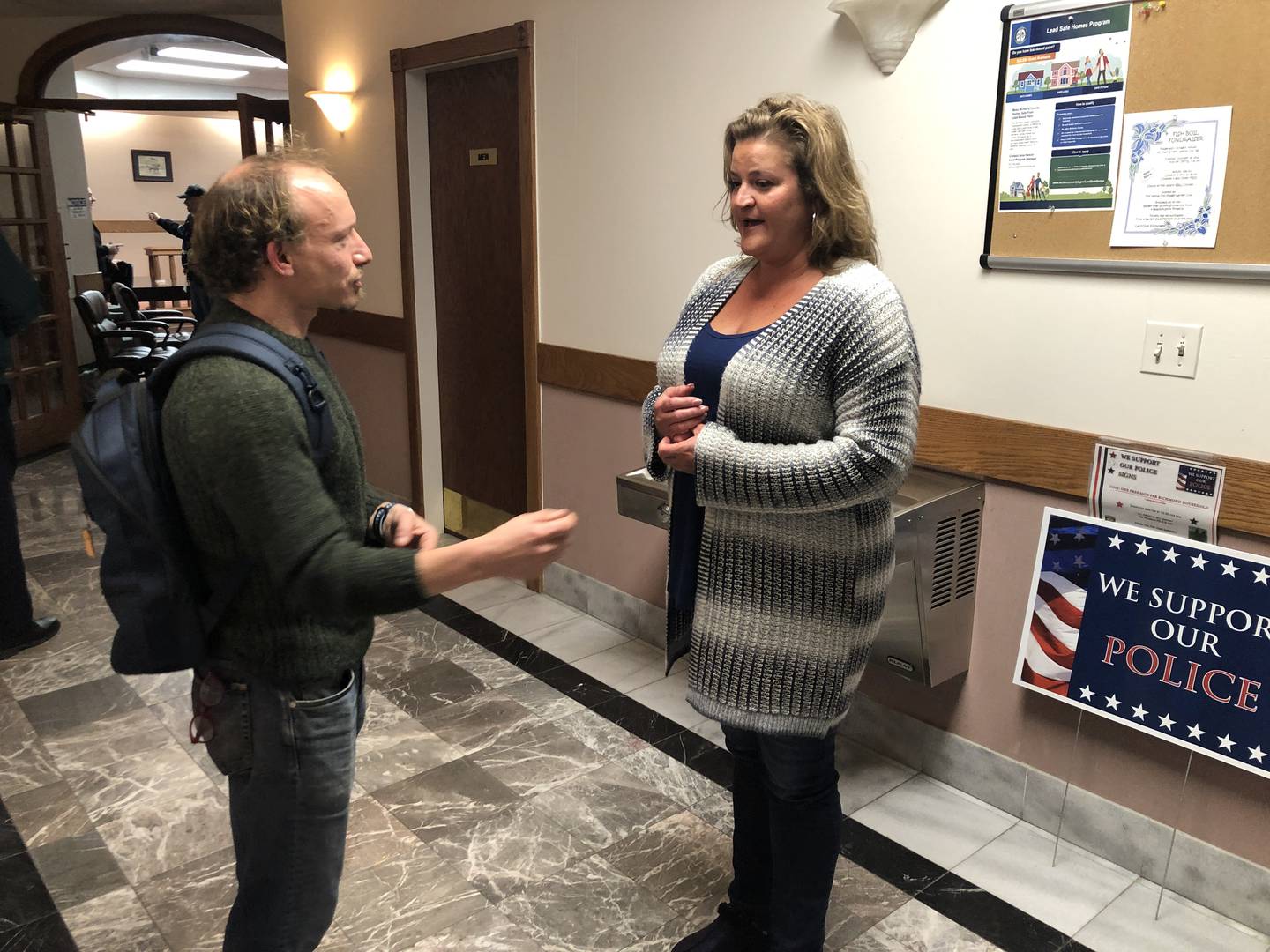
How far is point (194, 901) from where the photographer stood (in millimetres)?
2141

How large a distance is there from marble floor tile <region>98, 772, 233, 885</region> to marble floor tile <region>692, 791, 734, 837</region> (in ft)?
3.72

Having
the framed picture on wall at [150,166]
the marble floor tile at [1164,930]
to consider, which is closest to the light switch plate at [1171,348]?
the marble floor tile at [1164,930]

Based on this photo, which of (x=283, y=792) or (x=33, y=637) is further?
(x=33, y=637)

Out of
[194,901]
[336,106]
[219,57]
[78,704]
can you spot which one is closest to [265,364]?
[194,901]

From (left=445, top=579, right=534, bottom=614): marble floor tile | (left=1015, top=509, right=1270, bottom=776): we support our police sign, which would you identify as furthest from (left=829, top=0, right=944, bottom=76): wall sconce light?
(left=445, top=579, right=534, bottom=614): marble floor tile

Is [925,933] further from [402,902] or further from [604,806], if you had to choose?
[402,902]

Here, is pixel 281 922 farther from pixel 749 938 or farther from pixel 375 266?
pixel 375 266

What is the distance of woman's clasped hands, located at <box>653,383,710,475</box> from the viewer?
5.32 ft

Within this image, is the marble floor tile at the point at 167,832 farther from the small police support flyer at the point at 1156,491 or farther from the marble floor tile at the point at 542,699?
the small police support flyer at the point at 1156,491

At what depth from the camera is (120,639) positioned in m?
1.25

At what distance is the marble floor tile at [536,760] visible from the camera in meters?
2.60

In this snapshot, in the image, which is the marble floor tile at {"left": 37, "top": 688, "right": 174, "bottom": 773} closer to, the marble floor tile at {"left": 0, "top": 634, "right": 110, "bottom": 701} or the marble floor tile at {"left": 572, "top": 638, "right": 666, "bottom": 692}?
the marble floor tile at {"left": 0, "top": 634, "right": 110, "bottom": 701}

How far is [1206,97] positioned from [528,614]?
2.68m

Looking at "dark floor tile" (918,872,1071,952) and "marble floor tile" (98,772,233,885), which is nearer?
"dark floor tile" (918,872,1071,952)
